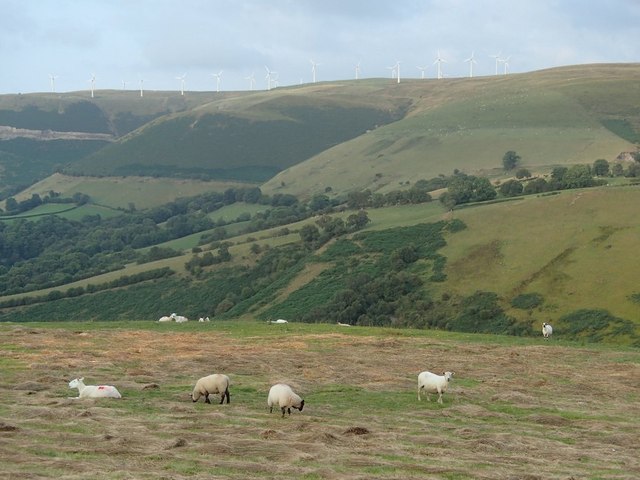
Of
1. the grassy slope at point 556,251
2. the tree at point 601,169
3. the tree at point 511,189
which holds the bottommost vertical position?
the grassy slope at point 556,251

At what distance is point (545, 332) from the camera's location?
69.4 meters

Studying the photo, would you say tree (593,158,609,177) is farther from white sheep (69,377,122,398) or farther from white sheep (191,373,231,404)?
white sheep (69,377,122,398)

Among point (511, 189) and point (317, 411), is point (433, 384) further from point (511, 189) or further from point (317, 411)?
point (511, 189)

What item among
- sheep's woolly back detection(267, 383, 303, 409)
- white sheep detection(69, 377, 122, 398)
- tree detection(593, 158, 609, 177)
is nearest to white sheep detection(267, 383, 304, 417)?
sheep's woolly back detection(267, 383, 303, 409)

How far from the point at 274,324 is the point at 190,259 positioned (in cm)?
8075

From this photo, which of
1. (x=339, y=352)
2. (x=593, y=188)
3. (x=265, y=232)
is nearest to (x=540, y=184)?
(x=593, y=188)

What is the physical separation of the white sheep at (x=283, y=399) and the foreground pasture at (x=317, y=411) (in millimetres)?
427

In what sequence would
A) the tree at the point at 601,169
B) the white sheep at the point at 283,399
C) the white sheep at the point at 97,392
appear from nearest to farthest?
1. the white sheep at the point at 283,399
2. the white sheep at the point at 97,392
3. the tree at the point at 601,169

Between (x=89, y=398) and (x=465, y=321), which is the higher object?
(x=89, y=398)

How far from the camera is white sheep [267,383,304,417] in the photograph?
104 ft

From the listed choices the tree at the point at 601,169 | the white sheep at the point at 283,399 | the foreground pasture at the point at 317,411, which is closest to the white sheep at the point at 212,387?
the foreground pasture at the point at 317,411

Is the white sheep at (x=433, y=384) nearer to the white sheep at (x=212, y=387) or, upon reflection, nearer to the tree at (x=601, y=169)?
the white sheep at (x=212, y=387)

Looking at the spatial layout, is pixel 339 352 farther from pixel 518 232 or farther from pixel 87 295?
pixel 87 295

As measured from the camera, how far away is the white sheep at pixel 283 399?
31656 mm
